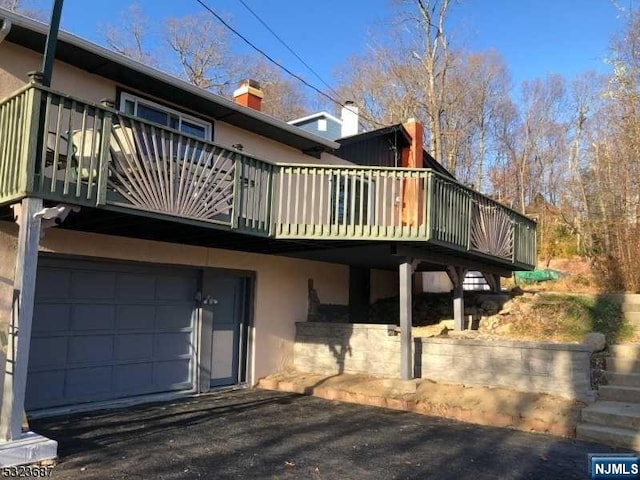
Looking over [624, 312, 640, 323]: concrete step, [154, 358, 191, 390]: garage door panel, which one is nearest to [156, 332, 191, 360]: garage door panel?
[154, 358, 191, 390]: garage door panel

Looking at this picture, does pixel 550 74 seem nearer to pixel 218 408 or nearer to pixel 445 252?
pixel 445 252

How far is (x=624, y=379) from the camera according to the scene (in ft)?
25.6

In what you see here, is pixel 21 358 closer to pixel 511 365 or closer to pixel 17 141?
pixel 17 141

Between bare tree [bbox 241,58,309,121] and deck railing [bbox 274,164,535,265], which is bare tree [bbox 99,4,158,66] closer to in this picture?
bare tree [bbox 241,58,309,121]

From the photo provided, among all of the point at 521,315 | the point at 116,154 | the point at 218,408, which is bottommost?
the point at 218,408

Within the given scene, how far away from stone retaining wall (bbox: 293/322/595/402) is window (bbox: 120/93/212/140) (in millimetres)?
4477

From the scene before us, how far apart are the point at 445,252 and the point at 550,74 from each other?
25.7m

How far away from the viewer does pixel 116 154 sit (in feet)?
20.8

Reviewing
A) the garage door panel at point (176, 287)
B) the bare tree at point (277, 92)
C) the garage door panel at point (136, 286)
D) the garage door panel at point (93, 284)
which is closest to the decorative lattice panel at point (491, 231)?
the garage door panel at point (176, 287)

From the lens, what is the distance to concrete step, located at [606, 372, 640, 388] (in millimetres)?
7742

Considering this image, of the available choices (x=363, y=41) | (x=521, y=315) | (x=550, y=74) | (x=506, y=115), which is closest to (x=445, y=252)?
(x=521, y=315)

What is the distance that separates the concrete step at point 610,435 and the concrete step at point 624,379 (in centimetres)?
124

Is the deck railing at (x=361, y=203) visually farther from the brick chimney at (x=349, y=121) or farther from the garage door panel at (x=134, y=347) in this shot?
the brick chimney at (x=349, y=121)

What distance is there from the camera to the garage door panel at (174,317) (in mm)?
9109
